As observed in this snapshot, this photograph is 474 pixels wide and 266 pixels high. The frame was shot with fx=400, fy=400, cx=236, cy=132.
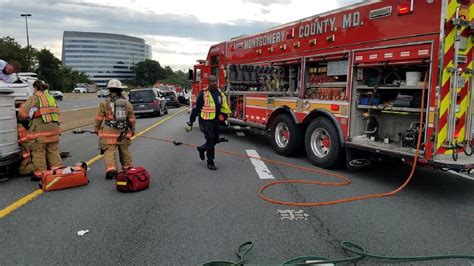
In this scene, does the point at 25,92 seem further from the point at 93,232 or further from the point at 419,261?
the point at 419,261

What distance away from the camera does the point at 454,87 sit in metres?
5.60

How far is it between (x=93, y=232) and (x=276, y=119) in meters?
5.72

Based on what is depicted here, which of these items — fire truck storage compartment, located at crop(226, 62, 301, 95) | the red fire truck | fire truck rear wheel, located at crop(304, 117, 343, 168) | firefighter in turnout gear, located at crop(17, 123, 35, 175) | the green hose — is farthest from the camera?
fire truck storage compartment, located at crop(226, 62, 301, 95)

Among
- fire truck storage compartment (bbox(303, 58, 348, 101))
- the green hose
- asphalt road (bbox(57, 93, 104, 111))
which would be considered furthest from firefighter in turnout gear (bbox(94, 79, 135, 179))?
asphalt road (bbox(57, 93, 104, 111))

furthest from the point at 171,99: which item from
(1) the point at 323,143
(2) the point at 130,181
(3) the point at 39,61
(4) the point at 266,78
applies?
(3) the point at 39,61

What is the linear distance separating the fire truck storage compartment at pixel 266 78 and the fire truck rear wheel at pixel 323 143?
1555 mm

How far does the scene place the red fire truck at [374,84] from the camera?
18.4 feet

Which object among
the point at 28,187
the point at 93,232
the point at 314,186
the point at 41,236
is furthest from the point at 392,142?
the point at 28,187

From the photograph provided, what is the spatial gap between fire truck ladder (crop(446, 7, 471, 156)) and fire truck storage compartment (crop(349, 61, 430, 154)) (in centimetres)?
35

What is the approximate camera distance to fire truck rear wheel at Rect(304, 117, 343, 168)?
289 inches

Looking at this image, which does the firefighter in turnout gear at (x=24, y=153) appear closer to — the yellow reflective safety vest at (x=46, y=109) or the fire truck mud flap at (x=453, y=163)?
the yellow reflective safety vest at (x=46, y=109)

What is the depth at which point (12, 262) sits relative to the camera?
3637 millimetres

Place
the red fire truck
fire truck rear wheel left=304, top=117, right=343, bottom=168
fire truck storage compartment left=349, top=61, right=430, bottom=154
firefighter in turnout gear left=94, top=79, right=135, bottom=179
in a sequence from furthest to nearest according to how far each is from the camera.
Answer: fire truck rear wheel left=304, top=117, right=343, bottom=168 → firefighter in turnout gear left=94, top=79, right=135, bottom=179 → fire truck storage compartment left=349, top=61, right=430, bottom=154 → the red fire truck

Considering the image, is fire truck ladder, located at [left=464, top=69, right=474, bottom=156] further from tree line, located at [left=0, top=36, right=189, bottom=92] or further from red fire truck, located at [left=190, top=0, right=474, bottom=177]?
tree line, located at [left=0, top=36, right=189, bottom=92]
